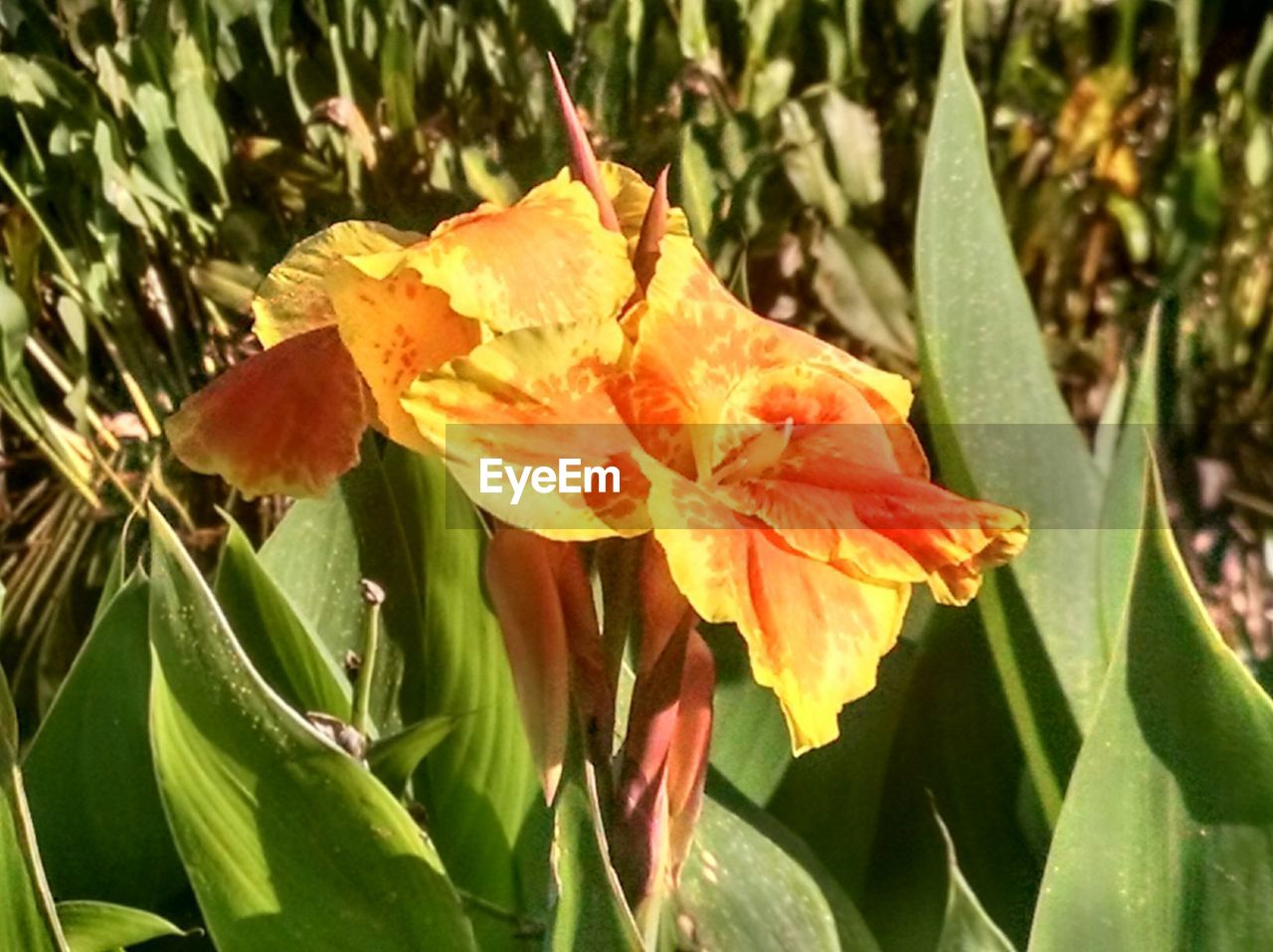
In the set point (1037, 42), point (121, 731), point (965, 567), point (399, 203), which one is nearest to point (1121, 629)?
point (965, 567)

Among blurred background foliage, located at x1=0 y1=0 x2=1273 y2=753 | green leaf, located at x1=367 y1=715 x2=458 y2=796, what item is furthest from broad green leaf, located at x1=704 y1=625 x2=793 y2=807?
blurred background foliage, located at x1=0 y1=0 x2=1273 y2=753

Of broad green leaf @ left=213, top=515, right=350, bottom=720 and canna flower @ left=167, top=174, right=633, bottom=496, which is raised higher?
canna flower @ left=167, top=174, right=633, bottom=496

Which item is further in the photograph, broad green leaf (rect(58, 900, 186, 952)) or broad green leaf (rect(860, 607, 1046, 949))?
broad green leaf (rect(860, 607, 1046, 949))

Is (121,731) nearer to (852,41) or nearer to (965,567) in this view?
(965,567)

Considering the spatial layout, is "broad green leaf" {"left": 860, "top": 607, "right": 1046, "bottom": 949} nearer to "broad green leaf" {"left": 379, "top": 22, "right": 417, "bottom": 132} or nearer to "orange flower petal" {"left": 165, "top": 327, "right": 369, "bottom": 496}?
"orange flower petal" {"left": 165, "top": 327, "right": 369, "bottom": 496}

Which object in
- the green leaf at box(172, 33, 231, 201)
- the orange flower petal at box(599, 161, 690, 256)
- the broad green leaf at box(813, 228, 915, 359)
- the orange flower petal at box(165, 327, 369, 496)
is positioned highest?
the green leaf at box(172, 33, 231, 201)

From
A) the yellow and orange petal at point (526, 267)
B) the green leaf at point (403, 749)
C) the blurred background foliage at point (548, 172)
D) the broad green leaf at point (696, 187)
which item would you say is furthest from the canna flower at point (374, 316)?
the blurred background foliage at point (548, 172)

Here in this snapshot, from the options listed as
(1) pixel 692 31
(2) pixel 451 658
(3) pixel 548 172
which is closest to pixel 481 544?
(2) pixel 451 658

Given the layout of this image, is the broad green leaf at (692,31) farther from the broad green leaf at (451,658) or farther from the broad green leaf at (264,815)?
the broad green leaf at (264,815)
